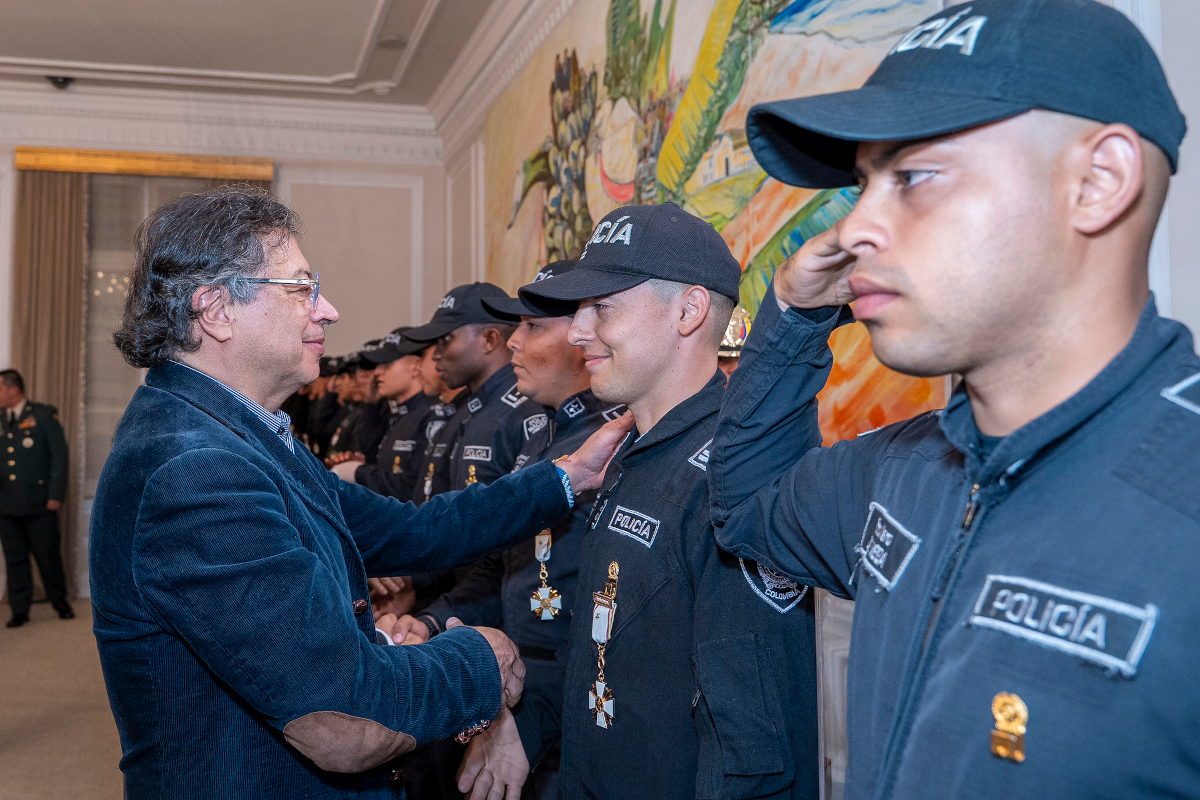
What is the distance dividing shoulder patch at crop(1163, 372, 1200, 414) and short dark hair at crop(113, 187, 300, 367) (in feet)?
4.58

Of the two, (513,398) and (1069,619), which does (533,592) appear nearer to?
(513,398)

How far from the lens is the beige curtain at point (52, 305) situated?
25.5 ft

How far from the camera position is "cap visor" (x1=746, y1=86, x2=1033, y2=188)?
2.50 feet

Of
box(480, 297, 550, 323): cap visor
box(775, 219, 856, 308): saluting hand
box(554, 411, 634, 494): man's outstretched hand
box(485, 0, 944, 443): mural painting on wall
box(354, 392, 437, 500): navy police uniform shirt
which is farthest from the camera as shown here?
box(354, 392, 437, 500): navy police uniform shirt

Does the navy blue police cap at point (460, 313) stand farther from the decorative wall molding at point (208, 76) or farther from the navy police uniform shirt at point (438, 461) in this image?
the decorative wall molding at point (208, 76)

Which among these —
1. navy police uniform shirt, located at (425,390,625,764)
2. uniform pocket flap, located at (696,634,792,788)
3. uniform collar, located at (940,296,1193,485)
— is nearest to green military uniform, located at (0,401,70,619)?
navy police uniform shirt, located at (425,390,625,764)

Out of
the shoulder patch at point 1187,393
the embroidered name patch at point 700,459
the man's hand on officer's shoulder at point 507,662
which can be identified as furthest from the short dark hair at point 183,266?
the shoulder patch at point 1187,393

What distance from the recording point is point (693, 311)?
1.76 meters

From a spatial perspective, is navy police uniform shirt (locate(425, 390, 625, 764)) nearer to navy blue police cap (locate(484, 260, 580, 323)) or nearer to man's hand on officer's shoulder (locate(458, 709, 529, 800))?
man's hand on officer's shoulder (locate(458, 709, 529, 800))

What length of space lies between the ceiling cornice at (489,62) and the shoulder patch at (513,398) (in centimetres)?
250

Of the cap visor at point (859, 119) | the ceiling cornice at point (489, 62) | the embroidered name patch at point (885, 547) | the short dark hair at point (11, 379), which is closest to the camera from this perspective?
the cap visor at point (859, 119)

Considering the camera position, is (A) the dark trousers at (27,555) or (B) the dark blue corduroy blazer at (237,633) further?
(A) the dark trousers at (27,555)

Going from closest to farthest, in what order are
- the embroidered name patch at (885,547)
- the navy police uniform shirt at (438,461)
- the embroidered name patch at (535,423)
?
the embroidered name patch at (885,547) < the embroidered name patch at (535,423) < the navy police uniform shirt at (438,461)

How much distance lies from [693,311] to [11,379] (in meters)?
7.09
